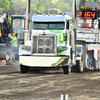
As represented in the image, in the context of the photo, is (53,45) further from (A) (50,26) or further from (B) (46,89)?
(B) (46,89)

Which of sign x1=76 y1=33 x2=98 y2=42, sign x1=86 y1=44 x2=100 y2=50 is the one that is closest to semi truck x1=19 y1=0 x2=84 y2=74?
sign x1=86 y1=44 x2=100 y2=50

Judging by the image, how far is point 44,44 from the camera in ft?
47.8

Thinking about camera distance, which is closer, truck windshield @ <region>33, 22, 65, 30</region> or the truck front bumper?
the truck front bumper

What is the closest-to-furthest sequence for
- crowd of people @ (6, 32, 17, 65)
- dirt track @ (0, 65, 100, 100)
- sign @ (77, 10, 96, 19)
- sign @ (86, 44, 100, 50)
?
dirt track @ (0, 65, 100, 100)
sign @ (86, 44, 100, 50)
crowd of people @ (6, 32, 17, 65)
sign @ (77, 10, 96, 19)

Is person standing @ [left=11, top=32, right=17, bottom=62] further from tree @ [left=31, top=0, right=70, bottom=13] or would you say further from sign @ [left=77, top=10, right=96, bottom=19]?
tree @ [left=31, top=0, right=70, bottom=13]

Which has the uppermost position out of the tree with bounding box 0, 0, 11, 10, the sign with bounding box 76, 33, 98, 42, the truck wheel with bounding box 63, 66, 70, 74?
the tree with bounding box 0, 0, 11, 10

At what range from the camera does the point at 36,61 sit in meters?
14.0

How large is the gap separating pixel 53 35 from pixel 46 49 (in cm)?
65

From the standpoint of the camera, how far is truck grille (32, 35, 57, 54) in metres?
14.5

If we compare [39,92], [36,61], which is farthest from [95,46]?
[39,92]

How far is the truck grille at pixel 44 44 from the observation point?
14.5 m

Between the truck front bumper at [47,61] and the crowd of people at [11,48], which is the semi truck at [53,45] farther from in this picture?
the crowd of people at [11,48]

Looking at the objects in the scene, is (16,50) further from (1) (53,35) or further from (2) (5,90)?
(2) (5,90)

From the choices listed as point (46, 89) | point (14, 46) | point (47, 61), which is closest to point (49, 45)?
point (47, 61)
